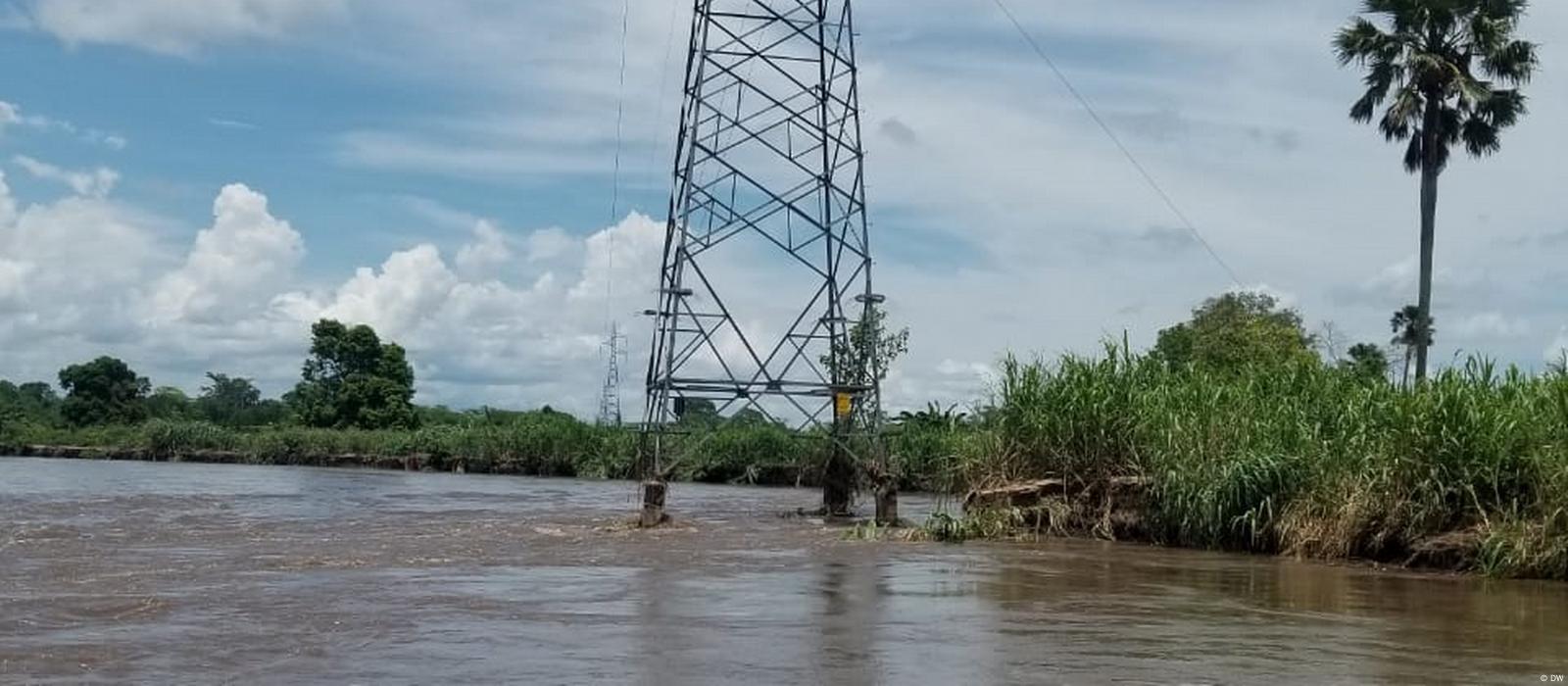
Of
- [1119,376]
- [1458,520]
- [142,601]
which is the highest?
[1119,376]

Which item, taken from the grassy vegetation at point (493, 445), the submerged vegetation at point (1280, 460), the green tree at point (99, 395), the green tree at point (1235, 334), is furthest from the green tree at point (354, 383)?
the submerged vegetation at point (1280, 460)

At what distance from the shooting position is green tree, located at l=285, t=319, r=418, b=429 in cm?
7456

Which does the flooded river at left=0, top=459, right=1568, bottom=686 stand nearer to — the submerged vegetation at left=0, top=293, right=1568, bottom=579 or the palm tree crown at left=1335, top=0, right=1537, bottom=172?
the submerged vegetation at left=0, top=293, right=1568, bottom=579

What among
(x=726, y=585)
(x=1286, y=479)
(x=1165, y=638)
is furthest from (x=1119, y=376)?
(x=1165, y=638)

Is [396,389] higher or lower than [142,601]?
higher

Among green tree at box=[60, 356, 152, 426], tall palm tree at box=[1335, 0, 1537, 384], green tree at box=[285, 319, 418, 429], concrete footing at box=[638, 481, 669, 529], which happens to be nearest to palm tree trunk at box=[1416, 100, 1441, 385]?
tall palm tree at box=[1335, 0, 1537, 384]

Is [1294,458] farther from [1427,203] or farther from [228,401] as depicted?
[228,401]

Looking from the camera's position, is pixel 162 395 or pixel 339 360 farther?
pixel 162 395

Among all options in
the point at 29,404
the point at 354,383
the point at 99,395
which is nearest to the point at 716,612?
the point at 354,383

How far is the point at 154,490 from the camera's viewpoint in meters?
34.1

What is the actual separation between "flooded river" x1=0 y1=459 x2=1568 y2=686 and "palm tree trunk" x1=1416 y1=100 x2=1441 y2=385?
1761 cm

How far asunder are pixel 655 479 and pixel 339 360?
199 ft

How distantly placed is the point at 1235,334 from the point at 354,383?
45.8 metres

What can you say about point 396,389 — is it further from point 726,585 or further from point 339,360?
point 726,585
